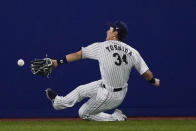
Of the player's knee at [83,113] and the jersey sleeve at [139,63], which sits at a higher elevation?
the jersey sleeve at [139,63]

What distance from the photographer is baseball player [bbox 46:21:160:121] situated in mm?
8539

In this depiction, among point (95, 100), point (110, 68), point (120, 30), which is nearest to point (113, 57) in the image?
point (110, 68)

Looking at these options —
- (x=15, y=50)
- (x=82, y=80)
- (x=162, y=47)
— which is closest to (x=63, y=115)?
(x=82, y=80)

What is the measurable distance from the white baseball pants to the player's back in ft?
0.74

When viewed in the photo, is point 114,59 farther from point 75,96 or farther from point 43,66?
point 43,66

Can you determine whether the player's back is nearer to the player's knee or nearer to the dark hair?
the dark hair

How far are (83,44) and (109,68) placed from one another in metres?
1.87

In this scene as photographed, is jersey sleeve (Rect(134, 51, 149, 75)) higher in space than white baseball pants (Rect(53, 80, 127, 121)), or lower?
higher

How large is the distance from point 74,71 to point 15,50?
42.9 inches

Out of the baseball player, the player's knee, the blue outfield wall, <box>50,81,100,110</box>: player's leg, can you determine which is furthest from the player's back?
the blue outfield wall

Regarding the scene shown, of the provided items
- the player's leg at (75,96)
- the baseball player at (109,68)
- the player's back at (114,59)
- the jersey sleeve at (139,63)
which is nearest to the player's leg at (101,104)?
the baseball player at (109,68)

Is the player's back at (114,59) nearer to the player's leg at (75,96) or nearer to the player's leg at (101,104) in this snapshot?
the player's leg at (101,104)

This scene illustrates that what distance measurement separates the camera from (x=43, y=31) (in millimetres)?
10336

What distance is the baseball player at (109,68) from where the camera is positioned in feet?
28.0
